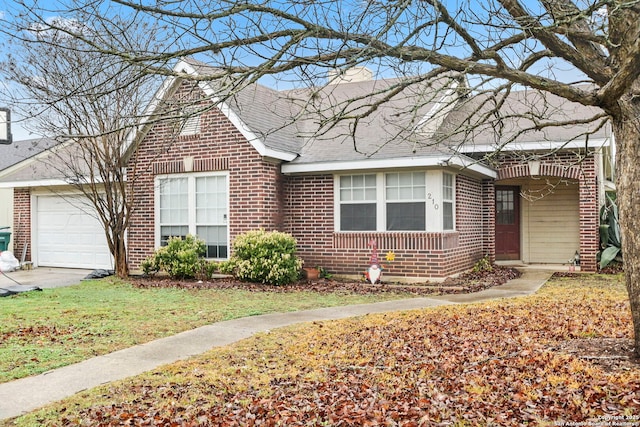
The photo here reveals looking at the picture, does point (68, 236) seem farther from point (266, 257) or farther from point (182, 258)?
point (266, 257)

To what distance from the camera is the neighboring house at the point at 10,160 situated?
18.5 metres

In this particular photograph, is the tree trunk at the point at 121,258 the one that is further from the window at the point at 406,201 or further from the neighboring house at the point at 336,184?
the window at the point at 406,201

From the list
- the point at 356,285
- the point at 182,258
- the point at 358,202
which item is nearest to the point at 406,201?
the point at 358,202

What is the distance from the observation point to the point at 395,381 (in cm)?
532

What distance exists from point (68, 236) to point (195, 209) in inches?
218

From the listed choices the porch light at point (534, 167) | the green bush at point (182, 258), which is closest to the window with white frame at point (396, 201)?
the porch light at point (534, 167)

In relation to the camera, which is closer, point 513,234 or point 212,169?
point 212,169

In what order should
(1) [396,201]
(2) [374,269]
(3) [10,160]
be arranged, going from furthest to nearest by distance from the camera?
(3) [10,160] → (1) [396,201] → (2) [374,269]

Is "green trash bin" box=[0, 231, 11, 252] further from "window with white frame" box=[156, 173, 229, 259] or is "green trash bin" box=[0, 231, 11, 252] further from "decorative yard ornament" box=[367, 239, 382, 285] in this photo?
"decorative yard ornament" box=[367, 239, 382, 285]

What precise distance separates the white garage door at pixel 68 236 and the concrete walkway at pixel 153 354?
9565 millimetres

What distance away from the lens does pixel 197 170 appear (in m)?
14.4

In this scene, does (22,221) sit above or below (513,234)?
above

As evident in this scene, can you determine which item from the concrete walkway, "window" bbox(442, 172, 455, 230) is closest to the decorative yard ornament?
"window" bbox(442, 172, 455, 230)

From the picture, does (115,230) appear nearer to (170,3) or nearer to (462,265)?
(462,265)
